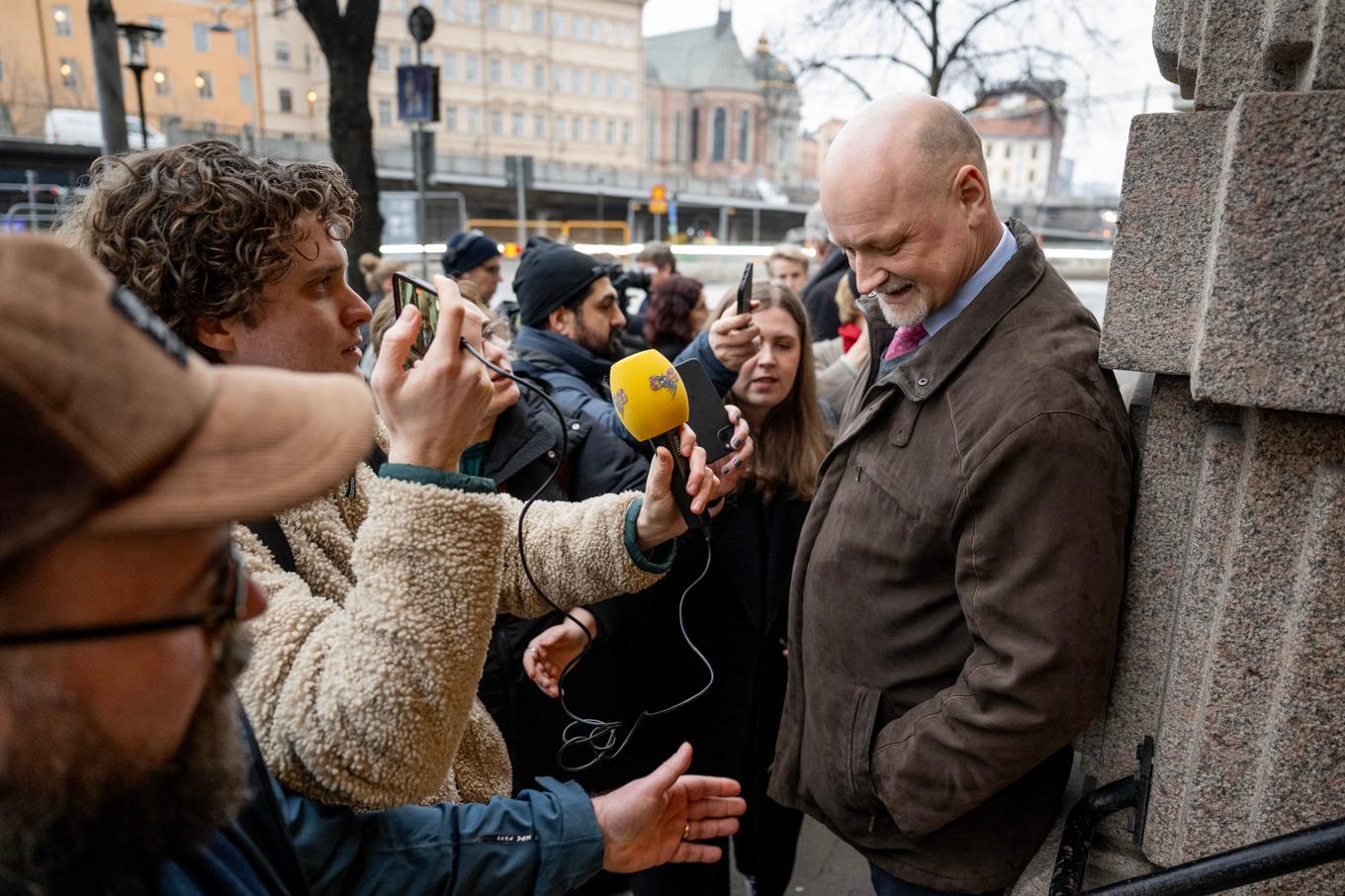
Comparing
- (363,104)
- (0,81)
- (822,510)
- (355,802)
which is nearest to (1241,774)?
(822,510)

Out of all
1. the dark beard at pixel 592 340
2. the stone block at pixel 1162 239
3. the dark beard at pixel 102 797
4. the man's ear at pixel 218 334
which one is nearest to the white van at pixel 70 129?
the dark beard at pixel 592 340

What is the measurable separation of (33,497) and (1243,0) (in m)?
1.81

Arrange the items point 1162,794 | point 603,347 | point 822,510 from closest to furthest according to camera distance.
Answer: point 1162,794, point 822,510, point 603,347

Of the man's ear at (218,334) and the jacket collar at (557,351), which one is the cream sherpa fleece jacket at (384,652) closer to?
the man's ear at (218,334)

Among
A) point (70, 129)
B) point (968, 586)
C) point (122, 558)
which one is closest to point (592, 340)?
point (968, 586)

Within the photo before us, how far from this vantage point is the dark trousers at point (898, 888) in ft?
6.50

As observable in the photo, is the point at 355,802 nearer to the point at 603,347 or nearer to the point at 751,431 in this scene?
the point at 751,431

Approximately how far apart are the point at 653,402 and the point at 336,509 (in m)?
0.76

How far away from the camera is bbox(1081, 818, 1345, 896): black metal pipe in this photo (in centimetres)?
132

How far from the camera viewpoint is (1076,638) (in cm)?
164

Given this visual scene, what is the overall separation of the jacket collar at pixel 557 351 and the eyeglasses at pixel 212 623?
2.84m

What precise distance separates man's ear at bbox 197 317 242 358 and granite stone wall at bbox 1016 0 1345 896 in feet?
5.18

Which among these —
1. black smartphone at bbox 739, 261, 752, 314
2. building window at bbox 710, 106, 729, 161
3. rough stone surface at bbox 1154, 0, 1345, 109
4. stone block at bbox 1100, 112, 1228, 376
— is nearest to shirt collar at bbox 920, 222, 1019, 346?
stone block at bbox 1100, 112, 1228, 376

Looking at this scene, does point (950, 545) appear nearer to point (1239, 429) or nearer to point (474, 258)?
point (1239, 429)
